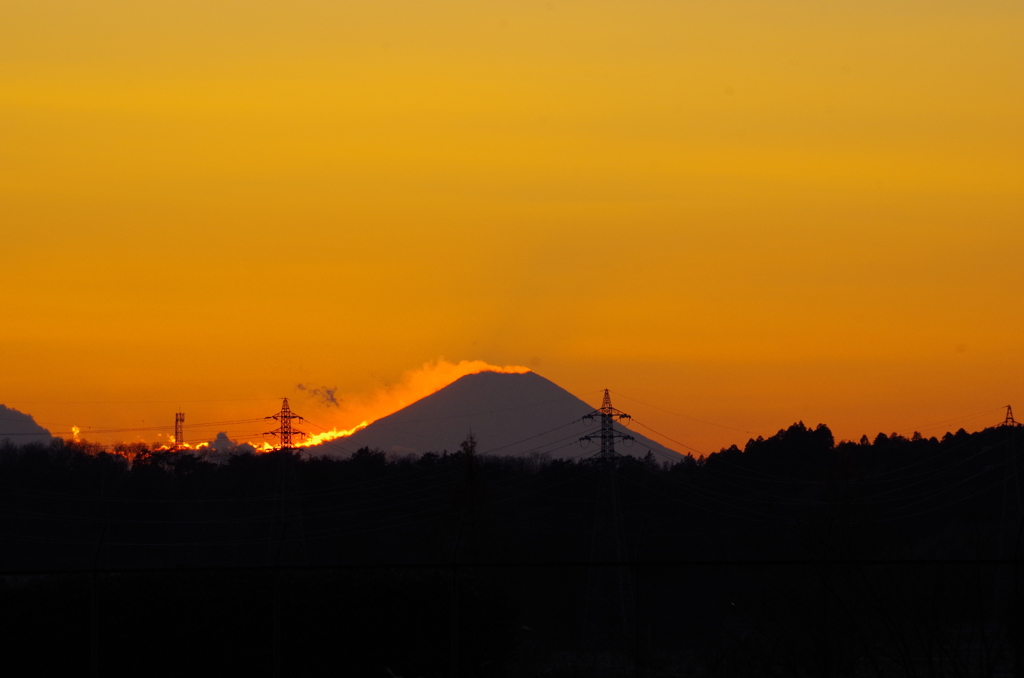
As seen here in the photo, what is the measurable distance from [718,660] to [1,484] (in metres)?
72.7

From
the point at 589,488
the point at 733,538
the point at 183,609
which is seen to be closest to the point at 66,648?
the point at 183,609

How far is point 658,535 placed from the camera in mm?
63188

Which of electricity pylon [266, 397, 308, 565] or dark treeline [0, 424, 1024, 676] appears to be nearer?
dark treeline [0, 424, 1024, 676]

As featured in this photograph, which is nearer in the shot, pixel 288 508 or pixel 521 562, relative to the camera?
pixel 521 562

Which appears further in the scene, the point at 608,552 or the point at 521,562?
the point at 608,552

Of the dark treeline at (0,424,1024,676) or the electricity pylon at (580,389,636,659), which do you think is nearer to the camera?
the dark treeline at (0,424,1024,676)

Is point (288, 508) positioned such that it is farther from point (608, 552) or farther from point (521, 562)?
point (521, 562)

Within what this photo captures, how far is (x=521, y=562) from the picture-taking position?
21297 mm

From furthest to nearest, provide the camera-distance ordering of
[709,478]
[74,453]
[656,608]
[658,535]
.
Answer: [74,453]
[709,478]
[658,535]
[656,608]

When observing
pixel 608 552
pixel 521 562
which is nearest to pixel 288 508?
pixel 608 552

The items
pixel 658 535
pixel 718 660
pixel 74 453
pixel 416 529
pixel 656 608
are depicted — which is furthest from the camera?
pixel 74 453

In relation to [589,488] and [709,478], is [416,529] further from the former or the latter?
[709,478]

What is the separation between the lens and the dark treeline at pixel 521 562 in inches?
600

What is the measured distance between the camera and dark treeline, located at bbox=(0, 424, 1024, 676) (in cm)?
1525
